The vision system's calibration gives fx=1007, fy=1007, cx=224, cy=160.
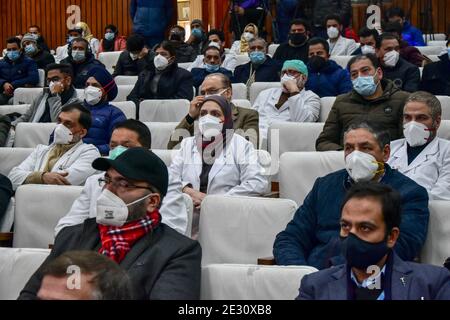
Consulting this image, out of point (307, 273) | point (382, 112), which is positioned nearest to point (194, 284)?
point (307, 273)

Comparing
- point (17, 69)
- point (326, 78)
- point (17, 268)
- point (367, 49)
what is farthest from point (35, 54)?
point (17, 268)

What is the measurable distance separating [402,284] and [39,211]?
201cm

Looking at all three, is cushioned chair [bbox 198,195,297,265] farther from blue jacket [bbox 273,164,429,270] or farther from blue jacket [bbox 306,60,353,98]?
blue jacket [bbox 306,60,353,98]

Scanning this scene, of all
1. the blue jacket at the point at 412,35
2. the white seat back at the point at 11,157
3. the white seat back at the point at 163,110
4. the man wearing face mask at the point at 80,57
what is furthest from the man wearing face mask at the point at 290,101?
the blue jacket at the point at 412,35

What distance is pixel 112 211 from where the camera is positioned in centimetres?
352

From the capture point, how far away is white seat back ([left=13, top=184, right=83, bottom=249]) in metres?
4.55

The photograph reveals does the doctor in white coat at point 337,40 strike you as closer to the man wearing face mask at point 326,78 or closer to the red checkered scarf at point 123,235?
the man wearing face mask at point 326,78

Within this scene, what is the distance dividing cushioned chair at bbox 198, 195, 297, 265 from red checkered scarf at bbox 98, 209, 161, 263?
671 mm

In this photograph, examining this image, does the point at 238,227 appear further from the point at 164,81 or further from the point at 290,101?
the point at 164,81

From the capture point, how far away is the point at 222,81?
21.0 feet

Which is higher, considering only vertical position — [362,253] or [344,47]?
[344,47]

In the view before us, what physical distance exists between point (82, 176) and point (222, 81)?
1478mm

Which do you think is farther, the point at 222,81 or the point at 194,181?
the point at 222,81
